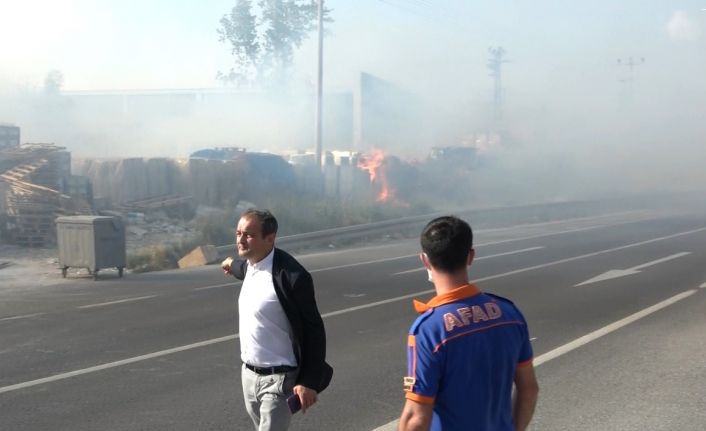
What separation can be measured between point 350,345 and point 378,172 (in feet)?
86.8

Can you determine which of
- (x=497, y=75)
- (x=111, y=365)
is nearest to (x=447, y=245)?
(x=111, y=365)

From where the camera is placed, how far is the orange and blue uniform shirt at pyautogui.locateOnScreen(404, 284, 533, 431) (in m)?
2.85

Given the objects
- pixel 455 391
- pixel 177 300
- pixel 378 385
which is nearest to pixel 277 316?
pixel 455 391

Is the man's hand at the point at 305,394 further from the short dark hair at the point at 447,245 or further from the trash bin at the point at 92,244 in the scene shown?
the trash bin at the point at 92,244

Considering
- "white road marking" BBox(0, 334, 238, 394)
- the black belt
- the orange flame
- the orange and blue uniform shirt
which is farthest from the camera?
the orange flame

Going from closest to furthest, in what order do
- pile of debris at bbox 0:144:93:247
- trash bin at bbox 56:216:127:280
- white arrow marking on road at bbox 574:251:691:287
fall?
white arrow marking on road at bbox 574:251:691:287 → trash bin at bbox 56:216:127:280 → pile of debris at bbox 0:144:93:247

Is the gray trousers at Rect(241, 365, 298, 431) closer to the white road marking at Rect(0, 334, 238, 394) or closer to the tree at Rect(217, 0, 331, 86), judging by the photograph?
the white road marking at Rect(0, 334, 238, 394)

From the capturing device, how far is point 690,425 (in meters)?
6.11

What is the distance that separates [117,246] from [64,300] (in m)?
2.79

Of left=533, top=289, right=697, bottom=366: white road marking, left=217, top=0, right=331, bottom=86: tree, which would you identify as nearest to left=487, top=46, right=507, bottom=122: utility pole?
left=217, top=0, right=331, bottom=86: tree

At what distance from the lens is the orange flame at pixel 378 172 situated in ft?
113

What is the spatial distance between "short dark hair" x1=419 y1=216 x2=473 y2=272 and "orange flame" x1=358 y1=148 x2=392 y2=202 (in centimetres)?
3068

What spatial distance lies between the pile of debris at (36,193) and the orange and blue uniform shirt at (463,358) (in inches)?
699

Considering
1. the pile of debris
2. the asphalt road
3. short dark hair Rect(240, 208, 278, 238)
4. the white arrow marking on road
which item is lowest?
the white arrow marking on road
